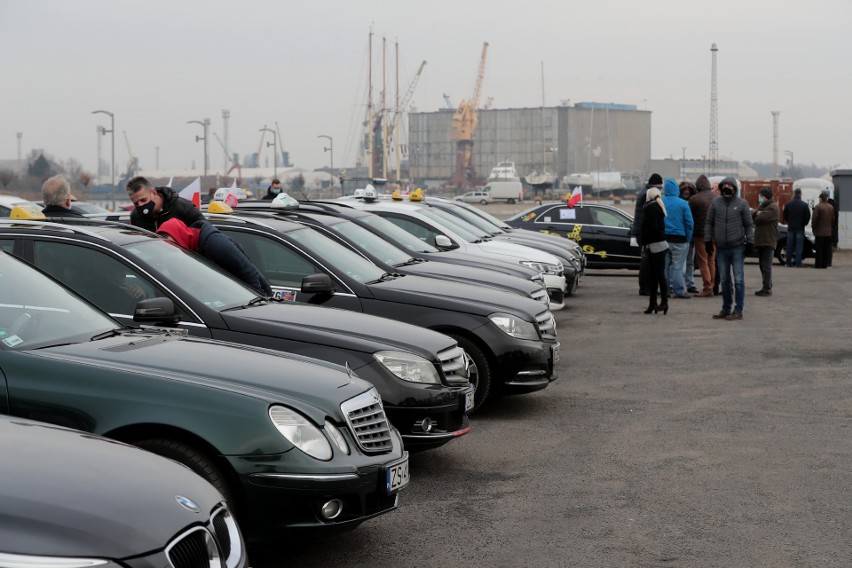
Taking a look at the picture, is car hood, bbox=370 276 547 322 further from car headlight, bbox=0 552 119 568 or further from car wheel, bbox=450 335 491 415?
car headlight, bbox=0 552 119 568

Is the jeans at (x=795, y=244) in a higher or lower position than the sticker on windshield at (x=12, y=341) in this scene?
lower

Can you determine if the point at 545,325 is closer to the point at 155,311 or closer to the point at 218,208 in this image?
the point at 218,208

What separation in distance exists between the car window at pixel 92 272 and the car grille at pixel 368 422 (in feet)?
6.30

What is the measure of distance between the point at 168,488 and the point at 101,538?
58cm

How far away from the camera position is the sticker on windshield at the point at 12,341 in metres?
5.24

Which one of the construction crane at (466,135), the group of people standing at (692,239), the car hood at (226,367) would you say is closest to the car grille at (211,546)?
the car hood at (226,367)

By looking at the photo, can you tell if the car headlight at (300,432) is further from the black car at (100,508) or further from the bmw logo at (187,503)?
the bmw logo at (187,503)

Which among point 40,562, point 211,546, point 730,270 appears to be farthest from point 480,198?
point 40,562

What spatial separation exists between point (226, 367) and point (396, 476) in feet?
3.06

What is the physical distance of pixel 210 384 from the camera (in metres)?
5.20

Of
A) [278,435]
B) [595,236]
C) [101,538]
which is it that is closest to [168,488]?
[101,538]

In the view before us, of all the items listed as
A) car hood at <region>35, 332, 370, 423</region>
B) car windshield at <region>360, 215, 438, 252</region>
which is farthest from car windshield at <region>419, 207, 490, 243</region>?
car hood at <region>35, 332, 370, 423</region>

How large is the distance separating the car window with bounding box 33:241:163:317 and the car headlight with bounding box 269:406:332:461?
2.08 meters

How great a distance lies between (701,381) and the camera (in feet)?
36.9
